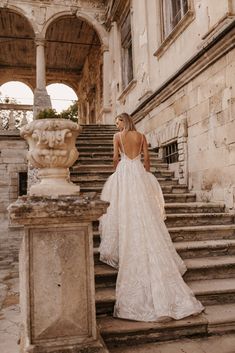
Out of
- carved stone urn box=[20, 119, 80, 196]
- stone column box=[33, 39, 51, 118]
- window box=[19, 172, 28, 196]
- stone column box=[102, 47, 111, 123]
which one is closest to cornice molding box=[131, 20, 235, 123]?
stone column box=[33, 39, 51, 118]

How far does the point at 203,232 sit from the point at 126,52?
8.24m

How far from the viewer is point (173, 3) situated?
7.69 metres

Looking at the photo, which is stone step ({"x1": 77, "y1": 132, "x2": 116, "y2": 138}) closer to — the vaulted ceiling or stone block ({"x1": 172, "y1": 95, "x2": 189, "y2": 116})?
stone block ({"x1": 172, "y1": 95, "x2": 189, "y2": 116})

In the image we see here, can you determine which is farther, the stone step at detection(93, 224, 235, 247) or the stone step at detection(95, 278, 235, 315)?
the stone step at detection(93, 224, 235, 247)

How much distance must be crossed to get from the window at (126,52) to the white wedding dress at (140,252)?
25.6ft

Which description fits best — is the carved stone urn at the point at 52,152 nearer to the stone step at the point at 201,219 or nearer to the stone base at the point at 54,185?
the stone base at the point at 54,185

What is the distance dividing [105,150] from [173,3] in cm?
366

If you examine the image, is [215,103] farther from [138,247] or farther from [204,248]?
[138,247]

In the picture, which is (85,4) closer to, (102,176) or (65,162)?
(102,176)

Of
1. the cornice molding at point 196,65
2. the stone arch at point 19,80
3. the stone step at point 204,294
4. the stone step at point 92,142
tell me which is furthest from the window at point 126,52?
the stone arch at point 19,80

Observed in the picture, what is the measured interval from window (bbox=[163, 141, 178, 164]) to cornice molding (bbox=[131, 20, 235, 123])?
1.04m

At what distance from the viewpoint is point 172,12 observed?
25.4ft

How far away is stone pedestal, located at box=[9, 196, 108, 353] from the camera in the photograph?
7.59 ft

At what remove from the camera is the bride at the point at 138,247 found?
10.1 feet
